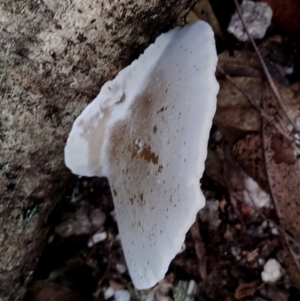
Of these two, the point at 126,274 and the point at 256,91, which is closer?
the point at 256,91

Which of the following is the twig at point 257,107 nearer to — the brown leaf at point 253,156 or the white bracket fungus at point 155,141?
the brown leaf at point 253,156

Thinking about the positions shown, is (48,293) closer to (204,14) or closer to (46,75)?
(46,75)

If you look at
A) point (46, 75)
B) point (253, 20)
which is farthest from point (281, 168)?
point (46, 75)

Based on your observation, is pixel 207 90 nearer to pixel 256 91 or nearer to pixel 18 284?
pixel 256 91

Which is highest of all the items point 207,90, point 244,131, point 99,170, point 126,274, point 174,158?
point 207,90

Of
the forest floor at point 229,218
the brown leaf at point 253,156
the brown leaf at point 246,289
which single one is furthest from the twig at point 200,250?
the brown leaf at point 253,156

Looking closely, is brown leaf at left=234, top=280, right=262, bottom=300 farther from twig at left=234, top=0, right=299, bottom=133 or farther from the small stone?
the small stone

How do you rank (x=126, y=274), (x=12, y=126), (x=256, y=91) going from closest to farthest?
(x=12, y=126) < (x=256, y=91) < (x=126, y=274)

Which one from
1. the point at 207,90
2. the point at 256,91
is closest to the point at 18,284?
the point at 207,90
